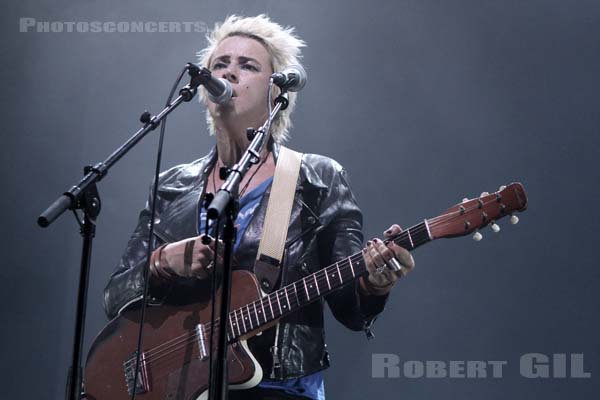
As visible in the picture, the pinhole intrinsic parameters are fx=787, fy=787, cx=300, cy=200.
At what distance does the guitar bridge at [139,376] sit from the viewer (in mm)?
3045

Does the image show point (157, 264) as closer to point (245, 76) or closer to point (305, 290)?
point (305, 290)

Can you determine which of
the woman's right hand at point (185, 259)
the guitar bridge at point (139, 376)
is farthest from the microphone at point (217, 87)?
the guitar bridge at point (139, 376)

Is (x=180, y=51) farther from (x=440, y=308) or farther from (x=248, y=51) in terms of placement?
(x=440, y=308)

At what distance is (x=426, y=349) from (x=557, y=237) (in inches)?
27.7

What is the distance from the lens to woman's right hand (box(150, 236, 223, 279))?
3.10 m

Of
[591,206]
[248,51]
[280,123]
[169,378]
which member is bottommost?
[169,378]

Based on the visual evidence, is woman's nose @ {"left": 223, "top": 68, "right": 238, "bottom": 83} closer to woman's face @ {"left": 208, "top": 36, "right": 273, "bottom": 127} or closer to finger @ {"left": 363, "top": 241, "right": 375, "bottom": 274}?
woman's face @ {"left": 208, "top": 36, "right": 273, "bottom": 127}

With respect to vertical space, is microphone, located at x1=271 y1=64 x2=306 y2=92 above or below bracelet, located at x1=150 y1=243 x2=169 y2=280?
above

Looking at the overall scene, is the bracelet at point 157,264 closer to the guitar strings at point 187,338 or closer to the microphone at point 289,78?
the guitar strings at point 187,338

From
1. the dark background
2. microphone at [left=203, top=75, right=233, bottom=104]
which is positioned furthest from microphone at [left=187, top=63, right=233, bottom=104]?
the dark background

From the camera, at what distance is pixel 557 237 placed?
10.5ft

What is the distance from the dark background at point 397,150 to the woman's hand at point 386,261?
0.82 ft

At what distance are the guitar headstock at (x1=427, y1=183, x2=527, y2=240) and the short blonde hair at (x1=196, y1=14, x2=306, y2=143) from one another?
0.80 metres

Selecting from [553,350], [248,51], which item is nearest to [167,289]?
[248,51]
